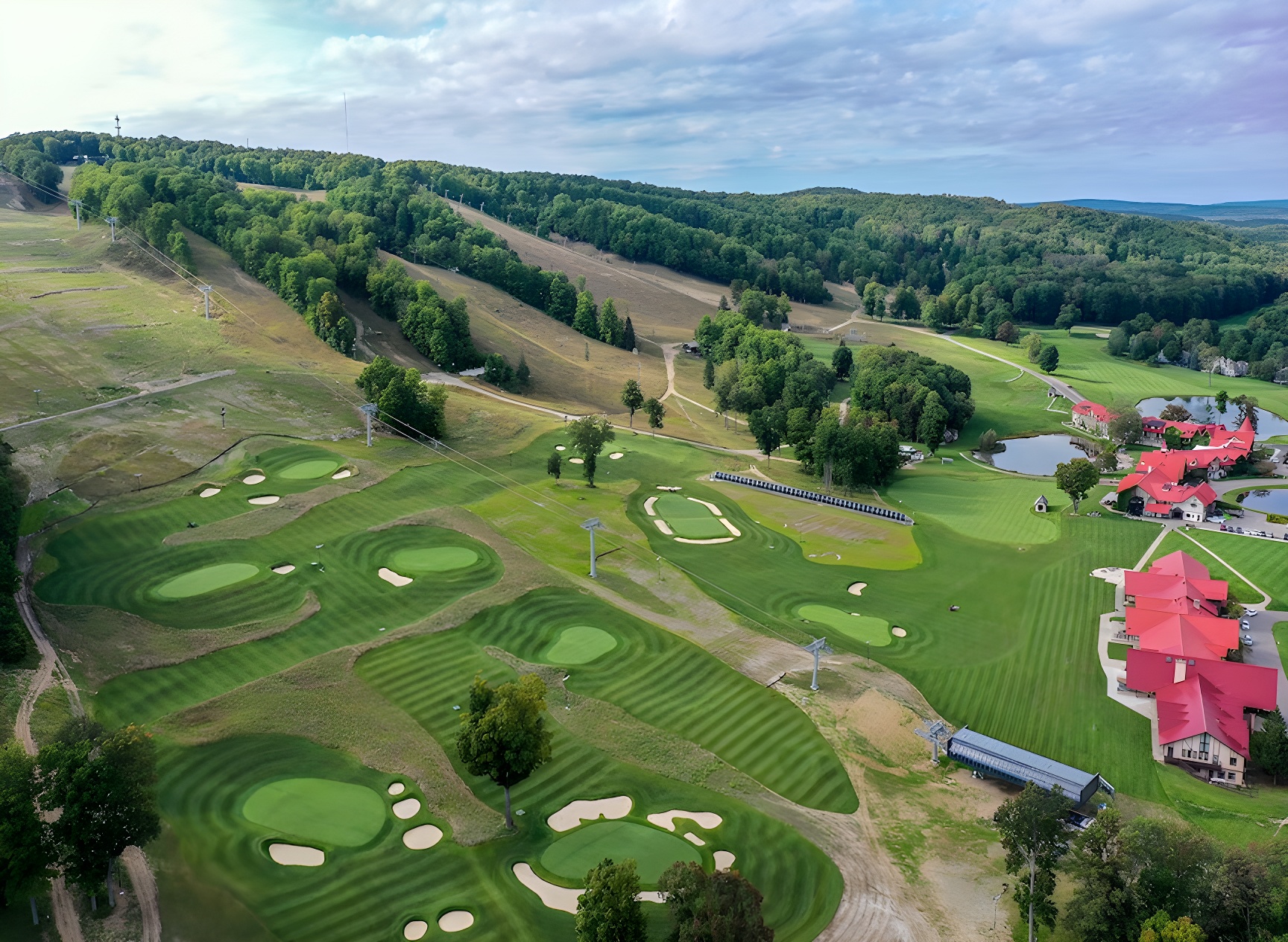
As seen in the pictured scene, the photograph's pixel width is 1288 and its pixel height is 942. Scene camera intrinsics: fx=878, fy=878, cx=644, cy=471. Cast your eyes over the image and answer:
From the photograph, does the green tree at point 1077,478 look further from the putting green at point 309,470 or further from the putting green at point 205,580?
the putting green at point 205,580

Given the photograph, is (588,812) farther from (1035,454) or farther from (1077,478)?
(1035,454)

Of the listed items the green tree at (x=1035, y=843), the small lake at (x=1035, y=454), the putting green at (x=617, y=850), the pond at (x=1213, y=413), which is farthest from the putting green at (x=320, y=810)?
the pond at (x=1213, y=413)

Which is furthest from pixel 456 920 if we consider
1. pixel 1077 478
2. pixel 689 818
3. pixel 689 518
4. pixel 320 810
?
pixel 1077 478

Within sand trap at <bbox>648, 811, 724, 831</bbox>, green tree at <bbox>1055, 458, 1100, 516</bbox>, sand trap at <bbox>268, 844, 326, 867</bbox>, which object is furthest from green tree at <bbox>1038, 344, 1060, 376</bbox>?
sand trap at <bbox>268, 844, 326, 867</bbox>

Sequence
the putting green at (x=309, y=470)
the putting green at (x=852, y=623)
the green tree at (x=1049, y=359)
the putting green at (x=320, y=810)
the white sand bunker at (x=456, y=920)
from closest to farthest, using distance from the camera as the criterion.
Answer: the white sand bunker at (x=456, y=920) < the putting green at (x=320, y=810) < the putting green at (x=852, y=623) < the putting green at (x=309, y=470) < the green tree at (x=1049, y=359)

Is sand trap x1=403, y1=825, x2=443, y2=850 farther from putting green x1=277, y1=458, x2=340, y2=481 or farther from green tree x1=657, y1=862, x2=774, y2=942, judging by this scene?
putting green x1=277, y1=458, x2=340, y2=481

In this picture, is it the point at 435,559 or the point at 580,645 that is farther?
the point at 435,559

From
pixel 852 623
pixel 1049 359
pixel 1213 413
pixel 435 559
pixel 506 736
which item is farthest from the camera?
pixel 1049 359
